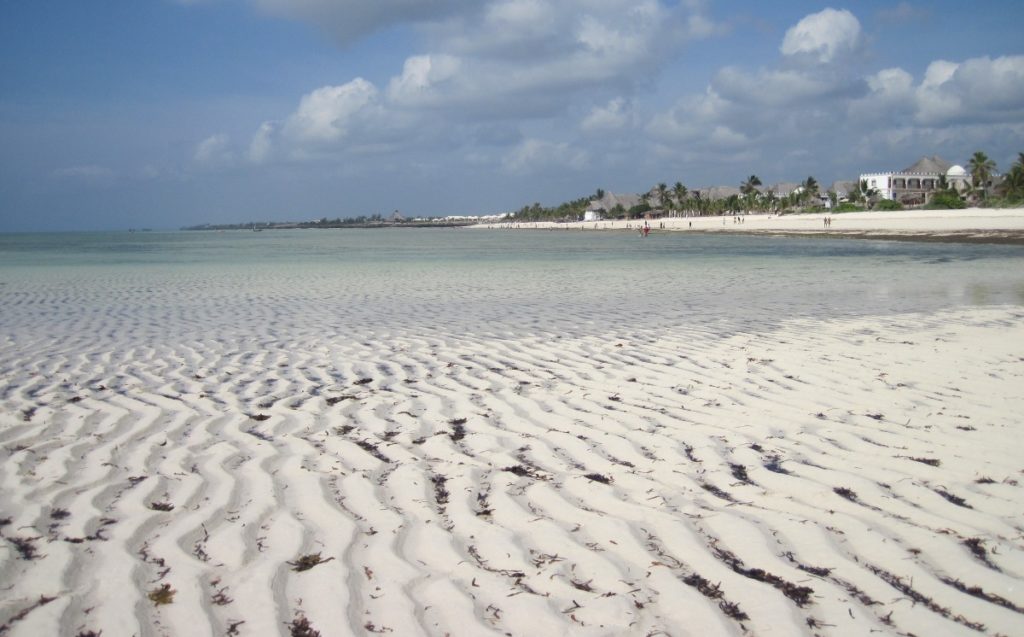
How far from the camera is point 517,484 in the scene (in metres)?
3.94

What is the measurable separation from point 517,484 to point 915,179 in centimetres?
11846

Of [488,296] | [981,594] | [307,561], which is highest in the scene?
[488,296]

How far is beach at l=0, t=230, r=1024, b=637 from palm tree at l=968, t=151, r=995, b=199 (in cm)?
8969

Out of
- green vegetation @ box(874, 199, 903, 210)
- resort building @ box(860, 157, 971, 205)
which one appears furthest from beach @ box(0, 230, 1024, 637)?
resort building @ box(860, 157, 971, 205)

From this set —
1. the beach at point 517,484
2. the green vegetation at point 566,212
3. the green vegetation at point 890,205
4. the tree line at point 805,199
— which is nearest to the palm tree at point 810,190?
the tree line at point 805,199

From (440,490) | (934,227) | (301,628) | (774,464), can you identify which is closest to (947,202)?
(934,227)

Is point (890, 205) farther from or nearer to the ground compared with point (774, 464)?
farther from the ground

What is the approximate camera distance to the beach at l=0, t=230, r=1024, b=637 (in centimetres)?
272

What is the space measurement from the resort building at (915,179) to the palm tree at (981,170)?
14476 millimetres

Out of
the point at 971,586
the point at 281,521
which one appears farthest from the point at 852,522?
the point at 281,521

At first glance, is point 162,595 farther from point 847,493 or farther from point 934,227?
point 934,227

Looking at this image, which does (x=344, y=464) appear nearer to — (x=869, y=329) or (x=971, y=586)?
(x=971, y=586)

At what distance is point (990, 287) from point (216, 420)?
51.9 ft

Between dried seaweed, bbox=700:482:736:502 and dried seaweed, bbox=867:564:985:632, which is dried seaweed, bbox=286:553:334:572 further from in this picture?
dried seaweed, bbox=867:564:985:632
